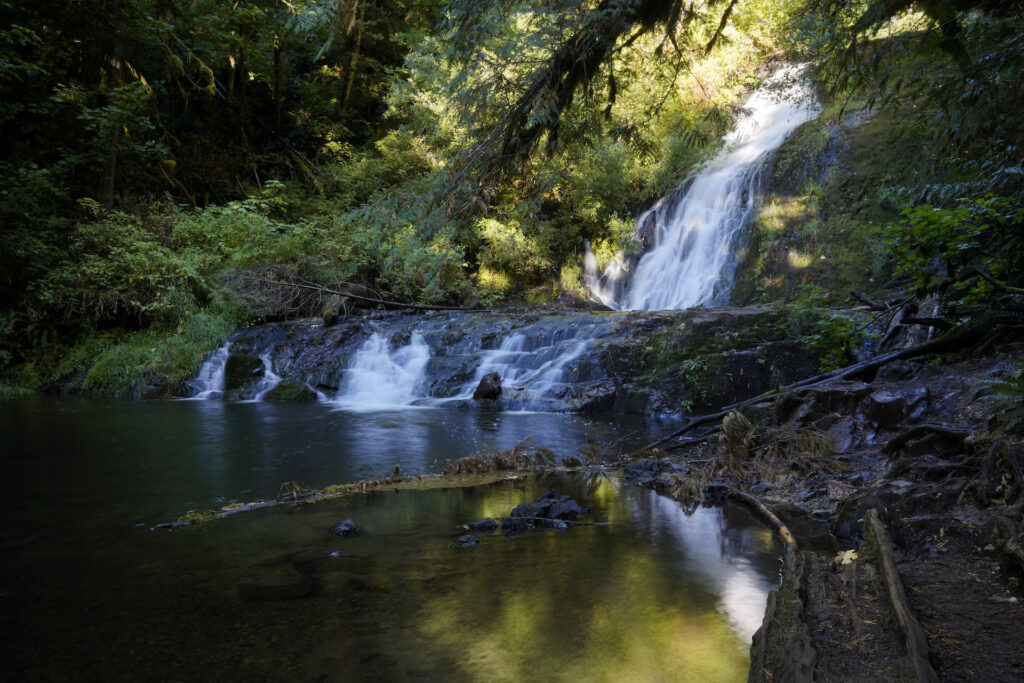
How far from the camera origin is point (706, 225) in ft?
52.9

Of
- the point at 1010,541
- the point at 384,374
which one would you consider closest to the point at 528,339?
the point at 384,374

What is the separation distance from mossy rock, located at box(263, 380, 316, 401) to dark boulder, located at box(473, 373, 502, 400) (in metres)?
3.72

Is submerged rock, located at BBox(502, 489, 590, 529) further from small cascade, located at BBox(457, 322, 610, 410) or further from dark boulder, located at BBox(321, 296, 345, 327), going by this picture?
dark boulder, located at BBox(321, 296, 345, 327)

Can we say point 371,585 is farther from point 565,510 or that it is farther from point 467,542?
point 565,510

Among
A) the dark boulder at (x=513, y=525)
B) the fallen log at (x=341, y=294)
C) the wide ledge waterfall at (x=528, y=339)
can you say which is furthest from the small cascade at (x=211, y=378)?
the dark boulder at (x=513, y=525)

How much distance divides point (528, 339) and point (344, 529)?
854 centimetres

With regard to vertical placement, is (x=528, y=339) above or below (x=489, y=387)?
above

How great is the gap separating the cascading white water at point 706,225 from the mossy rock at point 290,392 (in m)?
8.42

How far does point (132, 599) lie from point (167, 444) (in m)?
5.28

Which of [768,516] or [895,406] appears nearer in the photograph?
[768,516]

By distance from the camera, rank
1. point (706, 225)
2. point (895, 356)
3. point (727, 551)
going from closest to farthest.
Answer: point (727, 551) < point (895, 356) < point (706, 225)

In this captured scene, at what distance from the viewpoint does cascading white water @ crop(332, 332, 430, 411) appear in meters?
12.4

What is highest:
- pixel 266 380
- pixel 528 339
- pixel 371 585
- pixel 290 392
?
pixel 528 339

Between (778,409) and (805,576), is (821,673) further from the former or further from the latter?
(778,409)
